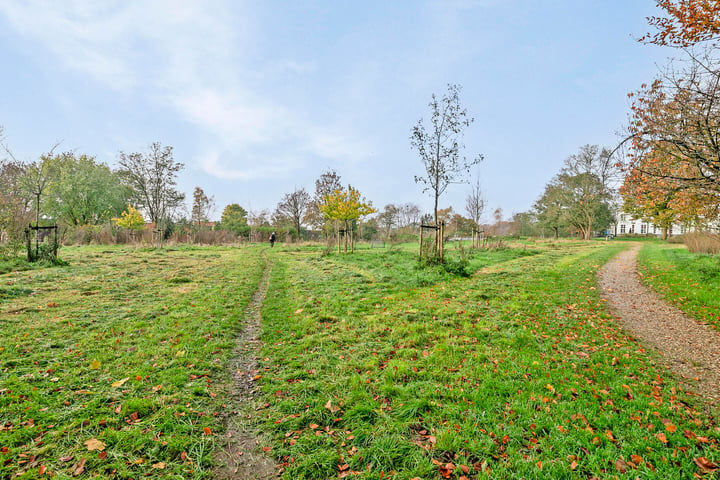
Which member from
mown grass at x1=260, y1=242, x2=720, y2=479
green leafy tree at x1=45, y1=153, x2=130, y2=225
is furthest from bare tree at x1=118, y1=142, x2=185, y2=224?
mown grass at x1=260, y1=242, x2=720, y2=479

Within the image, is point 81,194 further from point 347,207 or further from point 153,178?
point 347,207

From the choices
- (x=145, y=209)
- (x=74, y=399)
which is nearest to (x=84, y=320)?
(x=74, y=399)

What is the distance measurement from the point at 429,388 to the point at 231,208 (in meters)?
52.2

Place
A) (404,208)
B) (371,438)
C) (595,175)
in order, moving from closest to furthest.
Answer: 1. (371,438)
2. (595,175)
3. (404,208)

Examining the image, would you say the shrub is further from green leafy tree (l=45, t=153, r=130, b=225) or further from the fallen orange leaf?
green leafy tree (l=45, t=153, r=130, b=225)

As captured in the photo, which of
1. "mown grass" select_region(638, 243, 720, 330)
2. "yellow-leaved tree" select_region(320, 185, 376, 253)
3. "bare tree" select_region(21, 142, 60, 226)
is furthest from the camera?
"yellow-leaved tree" select_region(320, 185, 376, 253)

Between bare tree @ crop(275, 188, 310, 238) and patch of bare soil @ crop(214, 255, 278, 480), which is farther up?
bare tree @ crop(275, 188, 310, 238)

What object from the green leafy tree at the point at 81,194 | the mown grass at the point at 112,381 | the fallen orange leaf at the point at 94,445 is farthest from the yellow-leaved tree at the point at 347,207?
the green leafy tree at the point at 81,194

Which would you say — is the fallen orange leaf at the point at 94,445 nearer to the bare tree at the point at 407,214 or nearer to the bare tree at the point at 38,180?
the bare tree at the point at 38,180

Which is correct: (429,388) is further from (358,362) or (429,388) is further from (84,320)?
(84,320)

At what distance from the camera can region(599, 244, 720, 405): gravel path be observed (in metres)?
4.07

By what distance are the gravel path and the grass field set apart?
13.1 inches

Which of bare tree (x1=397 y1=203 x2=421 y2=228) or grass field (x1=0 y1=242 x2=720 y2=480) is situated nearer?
grass field (x1=0 y1=242 x2=720 y2=480)

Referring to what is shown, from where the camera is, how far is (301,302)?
760 cm
